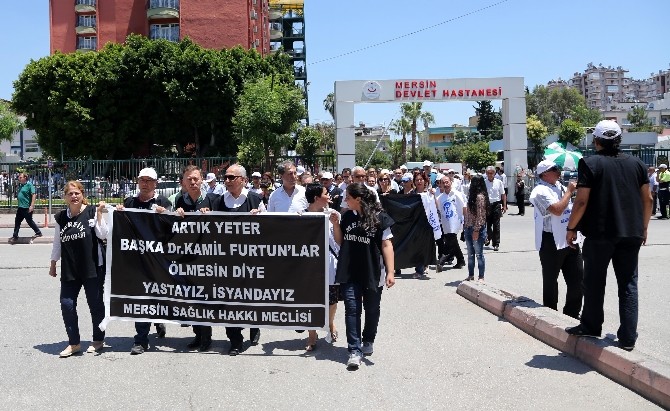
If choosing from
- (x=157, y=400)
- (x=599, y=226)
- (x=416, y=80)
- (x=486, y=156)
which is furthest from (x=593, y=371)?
(x=486, y=156)

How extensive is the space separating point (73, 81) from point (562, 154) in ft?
150

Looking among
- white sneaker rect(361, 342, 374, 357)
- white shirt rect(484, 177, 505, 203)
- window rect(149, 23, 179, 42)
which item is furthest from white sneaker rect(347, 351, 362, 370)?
window rect(149, 23, 179, 42)

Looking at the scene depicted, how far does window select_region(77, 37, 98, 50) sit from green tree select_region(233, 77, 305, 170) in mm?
28690

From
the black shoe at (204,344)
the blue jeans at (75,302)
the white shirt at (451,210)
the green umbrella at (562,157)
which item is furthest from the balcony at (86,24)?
the green umbrella at (562,157)

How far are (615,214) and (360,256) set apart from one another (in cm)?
227

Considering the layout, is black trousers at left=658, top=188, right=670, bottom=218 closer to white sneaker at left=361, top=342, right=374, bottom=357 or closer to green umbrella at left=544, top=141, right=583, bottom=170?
green umbrella at left=544, top=141, right=583, bottom=170

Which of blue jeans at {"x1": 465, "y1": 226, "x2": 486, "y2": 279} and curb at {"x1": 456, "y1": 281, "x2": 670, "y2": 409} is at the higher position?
blue jeans at {"x1": 465, "y1": 226, "x2": 486, "y2": 279}

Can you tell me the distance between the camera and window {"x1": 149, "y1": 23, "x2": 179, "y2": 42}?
61.4 meters

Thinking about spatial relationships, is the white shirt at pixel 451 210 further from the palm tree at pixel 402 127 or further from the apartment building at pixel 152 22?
the palm tree at pixel 402 127

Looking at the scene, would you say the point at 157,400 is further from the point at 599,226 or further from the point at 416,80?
the point at 416,80

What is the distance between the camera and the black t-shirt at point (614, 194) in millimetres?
5957

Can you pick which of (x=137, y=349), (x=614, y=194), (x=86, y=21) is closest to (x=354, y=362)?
(x=137, y=349)

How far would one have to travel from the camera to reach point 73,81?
48.1m

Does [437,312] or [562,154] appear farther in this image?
[437,312]
